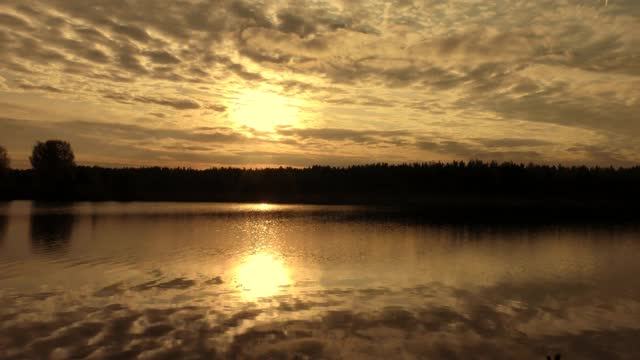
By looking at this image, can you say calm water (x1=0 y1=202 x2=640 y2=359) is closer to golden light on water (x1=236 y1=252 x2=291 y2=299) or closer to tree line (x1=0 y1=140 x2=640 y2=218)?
golden light on water (x1=236 y1=252 x2=291 y2=299)

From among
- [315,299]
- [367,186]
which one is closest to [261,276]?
[315,299]

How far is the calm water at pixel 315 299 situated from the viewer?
14758 mm

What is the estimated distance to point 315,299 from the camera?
2088 cm

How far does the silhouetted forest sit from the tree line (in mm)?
235

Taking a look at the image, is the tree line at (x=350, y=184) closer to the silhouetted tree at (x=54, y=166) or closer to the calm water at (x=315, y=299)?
the silhouetted tree at (x=54, y=166)

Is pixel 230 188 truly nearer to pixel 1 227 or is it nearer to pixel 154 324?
pixel 1 227

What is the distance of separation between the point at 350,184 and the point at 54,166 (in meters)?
86.0

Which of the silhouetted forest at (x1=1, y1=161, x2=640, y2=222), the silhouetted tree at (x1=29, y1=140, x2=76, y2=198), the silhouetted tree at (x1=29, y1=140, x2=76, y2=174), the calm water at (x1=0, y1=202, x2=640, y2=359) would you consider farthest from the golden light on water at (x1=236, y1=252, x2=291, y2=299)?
the silhouetted tree at (x1=29, y1=140, x2=76, y2=174)

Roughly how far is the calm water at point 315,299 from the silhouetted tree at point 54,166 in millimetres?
115675

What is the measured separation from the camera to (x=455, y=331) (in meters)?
16.4

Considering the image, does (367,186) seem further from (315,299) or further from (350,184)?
(315,299)

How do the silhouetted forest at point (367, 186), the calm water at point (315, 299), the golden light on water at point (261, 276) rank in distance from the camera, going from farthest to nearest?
the silhouetted forest at point (367, 186)
the golden light on water at point (261, 276)
the calm water at point (315, 299)

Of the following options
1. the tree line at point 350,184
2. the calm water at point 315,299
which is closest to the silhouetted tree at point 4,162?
the tree line at point 350,184

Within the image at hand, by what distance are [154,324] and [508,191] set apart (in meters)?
138
